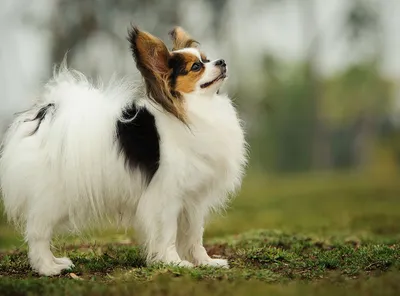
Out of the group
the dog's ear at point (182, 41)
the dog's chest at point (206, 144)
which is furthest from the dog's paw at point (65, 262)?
the dog's ear at point (182, 41)

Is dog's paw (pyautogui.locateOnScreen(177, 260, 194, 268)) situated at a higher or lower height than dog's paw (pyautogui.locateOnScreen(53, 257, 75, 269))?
higher

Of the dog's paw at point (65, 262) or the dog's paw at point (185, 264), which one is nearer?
the dog's paw at point (185, 264)

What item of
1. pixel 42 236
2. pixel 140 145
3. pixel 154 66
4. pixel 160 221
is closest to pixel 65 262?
pixel 42 236

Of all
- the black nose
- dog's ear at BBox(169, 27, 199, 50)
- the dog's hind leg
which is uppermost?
dog's ear at BBox(169, 27, 199, 50)

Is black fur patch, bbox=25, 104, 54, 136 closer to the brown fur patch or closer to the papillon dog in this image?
the papillon dog

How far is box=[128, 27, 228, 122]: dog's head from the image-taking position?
6.35 m

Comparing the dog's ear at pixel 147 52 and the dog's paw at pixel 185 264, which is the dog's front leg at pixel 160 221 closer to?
the dog's paw at pixel 185 264

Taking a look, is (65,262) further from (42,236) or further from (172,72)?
(172,72)

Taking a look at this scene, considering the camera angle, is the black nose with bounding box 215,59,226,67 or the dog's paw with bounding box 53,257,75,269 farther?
the dog's paw with bounding box 53,257,75,269

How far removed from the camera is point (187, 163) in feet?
21.0

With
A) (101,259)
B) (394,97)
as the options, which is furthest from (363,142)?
(101,259)

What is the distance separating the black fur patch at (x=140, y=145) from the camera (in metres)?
6.38

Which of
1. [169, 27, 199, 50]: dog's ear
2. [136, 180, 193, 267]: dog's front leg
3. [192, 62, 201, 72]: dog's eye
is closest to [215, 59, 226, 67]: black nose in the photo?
[192, 62, 201, 72]: dog's eye

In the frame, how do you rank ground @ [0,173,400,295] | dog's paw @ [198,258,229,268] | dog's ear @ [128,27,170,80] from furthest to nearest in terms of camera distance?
dog's paw @ [198,258,229,268] → dog's ear @ [128,27,170,80] → ground @ [0,173,400,295]
